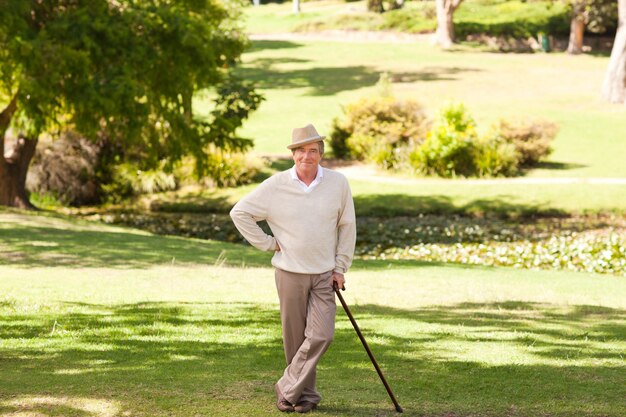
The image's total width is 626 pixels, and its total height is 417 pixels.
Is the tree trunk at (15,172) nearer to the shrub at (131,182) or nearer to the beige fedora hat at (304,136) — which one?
the shrub at (131,182)

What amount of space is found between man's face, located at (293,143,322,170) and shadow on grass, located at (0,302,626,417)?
1.72m

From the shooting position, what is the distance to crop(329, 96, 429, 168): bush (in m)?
32.9

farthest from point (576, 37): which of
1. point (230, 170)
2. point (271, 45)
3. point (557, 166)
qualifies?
point (230, 170)

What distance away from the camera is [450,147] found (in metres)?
30.6

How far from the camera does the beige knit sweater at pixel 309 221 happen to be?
22.7 ft

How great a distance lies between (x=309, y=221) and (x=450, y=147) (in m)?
24.1

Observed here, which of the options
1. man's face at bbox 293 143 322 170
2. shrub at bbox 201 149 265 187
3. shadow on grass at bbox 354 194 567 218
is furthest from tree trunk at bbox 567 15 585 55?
man's face at bbox 293 143 322 170

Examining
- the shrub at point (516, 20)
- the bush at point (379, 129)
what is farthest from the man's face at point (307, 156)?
the shrub at point (516, 20)

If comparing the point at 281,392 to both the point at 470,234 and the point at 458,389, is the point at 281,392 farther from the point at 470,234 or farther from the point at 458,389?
the point at 470,234

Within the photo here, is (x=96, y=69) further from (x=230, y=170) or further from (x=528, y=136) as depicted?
(x=528, y=136)

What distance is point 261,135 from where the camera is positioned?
3962 centimetres

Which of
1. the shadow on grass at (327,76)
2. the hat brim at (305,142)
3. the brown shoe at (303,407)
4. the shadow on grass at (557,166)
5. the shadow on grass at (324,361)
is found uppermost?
the hat brim at (305,142)

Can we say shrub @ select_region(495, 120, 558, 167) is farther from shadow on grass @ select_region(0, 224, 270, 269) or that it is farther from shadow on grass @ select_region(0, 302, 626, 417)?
shadow on grass @ select_region(0, 302, 626, 417)

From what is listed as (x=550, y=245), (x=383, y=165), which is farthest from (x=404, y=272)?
(x=383, y=165)
